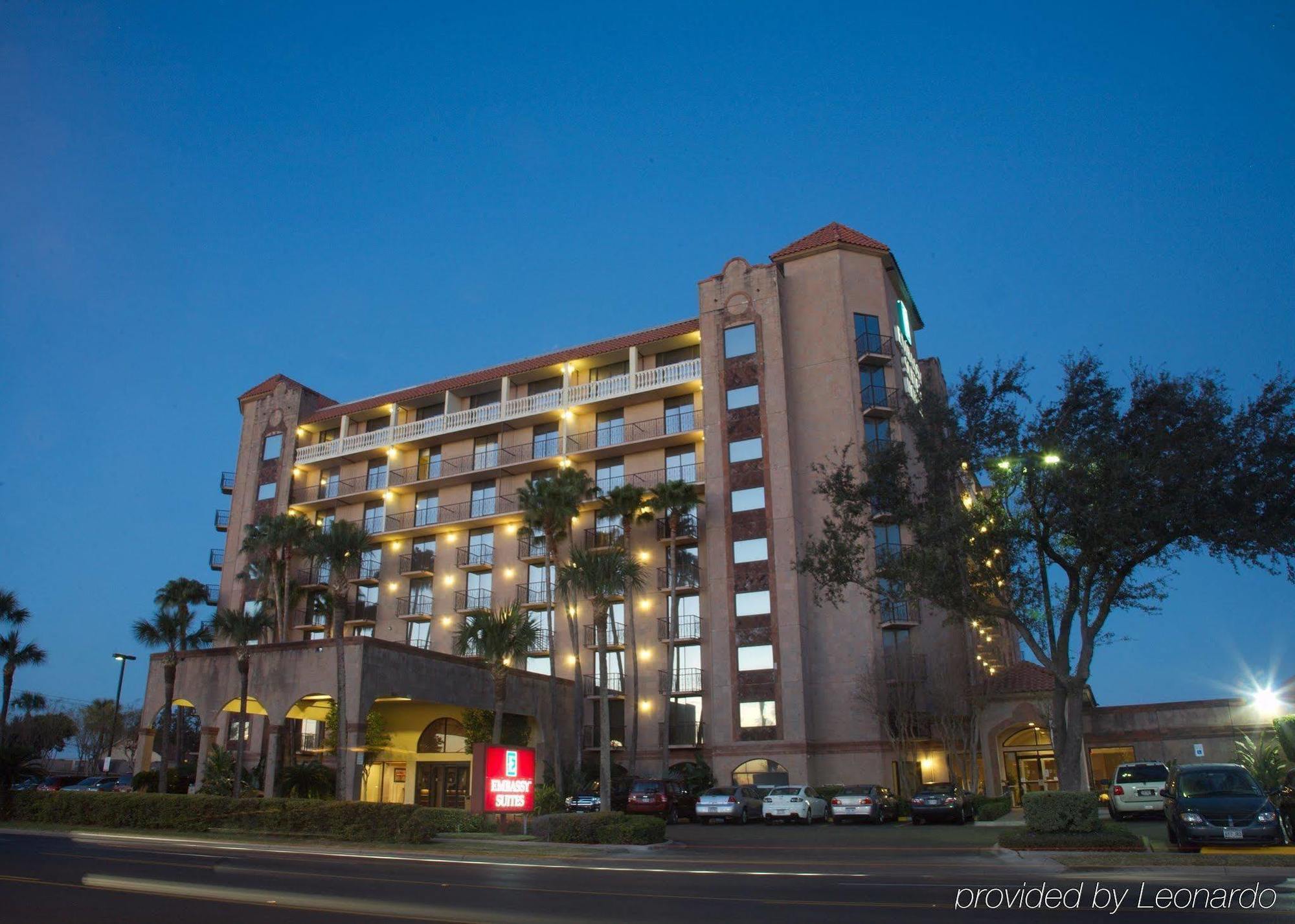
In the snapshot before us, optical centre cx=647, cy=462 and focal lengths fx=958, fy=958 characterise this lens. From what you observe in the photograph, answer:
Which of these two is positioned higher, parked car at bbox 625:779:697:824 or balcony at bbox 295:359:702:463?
balcony at bbox 295:359:702:463

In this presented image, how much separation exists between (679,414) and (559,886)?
36536mm

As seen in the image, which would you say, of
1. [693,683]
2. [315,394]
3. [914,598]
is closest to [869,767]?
[693,683]

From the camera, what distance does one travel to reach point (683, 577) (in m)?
47.0

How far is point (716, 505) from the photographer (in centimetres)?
4644

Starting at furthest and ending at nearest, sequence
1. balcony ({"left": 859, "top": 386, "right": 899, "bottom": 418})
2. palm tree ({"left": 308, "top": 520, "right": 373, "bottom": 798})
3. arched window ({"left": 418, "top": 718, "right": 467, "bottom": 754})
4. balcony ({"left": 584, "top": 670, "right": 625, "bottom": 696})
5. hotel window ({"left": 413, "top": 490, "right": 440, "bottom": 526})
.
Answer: hotel window ({"left": 413, "top": 490, "right": 440, "bottom": 526})
balcony ({"left": 584, "top": 670, "right": 625, "bottom": 696})
arched window ({"left": 418, "top": 718, "right": 467, "bottom": 754})
balcony ({"left": 859, "top": 386, "right": 899, "bottom": 418})
palm tree ({"left": 308, "top": 520, "right": 373, "bottom": 798})

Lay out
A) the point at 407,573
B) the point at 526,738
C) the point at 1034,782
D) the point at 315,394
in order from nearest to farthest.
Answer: the point at 526,738 → the point at 1034,782 → the point at 407,573 → the point at 315,394

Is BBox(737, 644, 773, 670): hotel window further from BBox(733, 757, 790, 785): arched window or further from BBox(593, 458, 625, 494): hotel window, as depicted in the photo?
BBox(593, 458, 625, 494): hotel window

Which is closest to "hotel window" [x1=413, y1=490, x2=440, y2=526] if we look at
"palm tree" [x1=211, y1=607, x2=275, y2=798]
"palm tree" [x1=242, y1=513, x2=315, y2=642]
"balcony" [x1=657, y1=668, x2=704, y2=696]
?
"palm tree" [x1=242, y1=513, x2=315, y2=642]

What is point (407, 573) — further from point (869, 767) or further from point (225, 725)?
point (869, 767)

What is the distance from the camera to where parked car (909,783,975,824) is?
105 feet

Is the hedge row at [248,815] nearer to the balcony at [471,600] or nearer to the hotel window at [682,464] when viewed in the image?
the balcony at [471,600]

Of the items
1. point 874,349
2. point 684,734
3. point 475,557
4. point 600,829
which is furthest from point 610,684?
point 600,829

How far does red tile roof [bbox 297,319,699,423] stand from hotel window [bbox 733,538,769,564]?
12083 mm

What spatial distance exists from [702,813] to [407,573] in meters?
25.4
